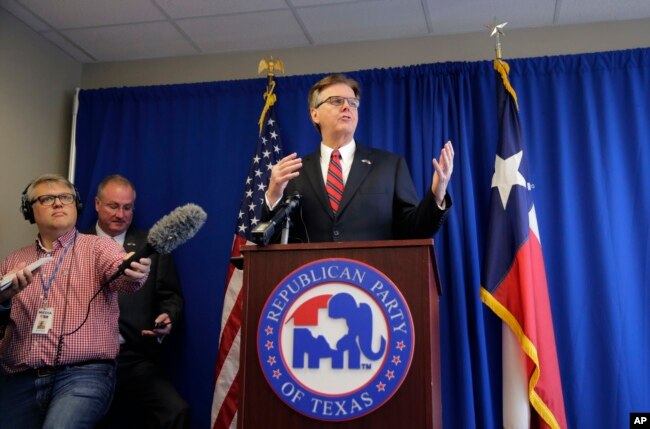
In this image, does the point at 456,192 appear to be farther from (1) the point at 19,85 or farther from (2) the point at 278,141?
(1) the point at 19,85

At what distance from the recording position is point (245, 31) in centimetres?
413

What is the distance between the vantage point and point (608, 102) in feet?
12.2

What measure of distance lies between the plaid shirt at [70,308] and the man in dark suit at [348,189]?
761mm

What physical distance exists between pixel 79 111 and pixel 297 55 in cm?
157

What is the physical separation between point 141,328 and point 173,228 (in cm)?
163

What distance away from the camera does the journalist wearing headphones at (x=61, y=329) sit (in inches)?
99.6

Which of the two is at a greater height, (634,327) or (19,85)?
(19,85)

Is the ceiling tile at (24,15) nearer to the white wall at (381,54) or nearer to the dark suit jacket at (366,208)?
the white wall at (381,54)

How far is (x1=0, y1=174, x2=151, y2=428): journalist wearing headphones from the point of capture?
2.53m

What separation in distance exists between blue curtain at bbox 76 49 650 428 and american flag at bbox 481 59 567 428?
163mm

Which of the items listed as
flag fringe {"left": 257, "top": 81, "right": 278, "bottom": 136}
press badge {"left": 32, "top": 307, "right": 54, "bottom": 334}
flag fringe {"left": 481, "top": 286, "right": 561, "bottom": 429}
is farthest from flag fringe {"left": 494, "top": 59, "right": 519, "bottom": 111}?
press badge {"left": 32, "top": 307, "right": 54, "bottom": 334}

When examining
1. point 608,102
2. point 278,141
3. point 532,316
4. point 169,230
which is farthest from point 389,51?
point 169,230

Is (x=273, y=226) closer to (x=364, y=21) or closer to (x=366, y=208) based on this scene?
(x=366, y=208)

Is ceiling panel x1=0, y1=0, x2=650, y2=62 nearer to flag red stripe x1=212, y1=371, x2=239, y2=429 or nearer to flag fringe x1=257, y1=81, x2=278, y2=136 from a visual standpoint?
flag fringe x1=257, y1=81, x2=278, y2=136
